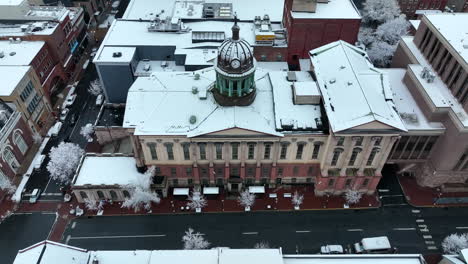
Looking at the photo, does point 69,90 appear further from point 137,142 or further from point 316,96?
point 316,96

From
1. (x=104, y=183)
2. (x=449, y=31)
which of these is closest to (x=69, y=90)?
(x=104, y=183)

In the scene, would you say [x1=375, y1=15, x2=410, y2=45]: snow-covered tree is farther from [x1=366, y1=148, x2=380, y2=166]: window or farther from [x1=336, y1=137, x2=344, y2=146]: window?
[x1=336, y1=137, x2=344, y2=146]: window

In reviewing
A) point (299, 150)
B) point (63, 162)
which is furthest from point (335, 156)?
point (63, 162)

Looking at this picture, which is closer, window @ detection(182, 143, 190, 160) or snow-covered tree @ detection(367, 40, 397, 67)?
window @ detection(182, 143, 190, 160)

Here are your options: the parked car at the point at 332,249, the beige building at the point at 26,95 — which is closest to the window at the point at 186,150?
the parked car at the point at 332,249

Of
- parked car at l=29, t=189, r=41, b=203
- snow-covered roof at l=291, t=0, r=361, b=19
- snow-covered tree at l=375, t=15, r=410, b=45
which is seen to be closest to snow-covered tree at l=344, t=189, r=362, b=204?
snow-covered roof at l=291, t=0, r=361, b=19

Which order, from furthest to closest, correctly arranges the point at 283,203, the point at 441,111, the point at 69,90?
the point at 69,90 < the point at 283,203 < the point at 441,111
